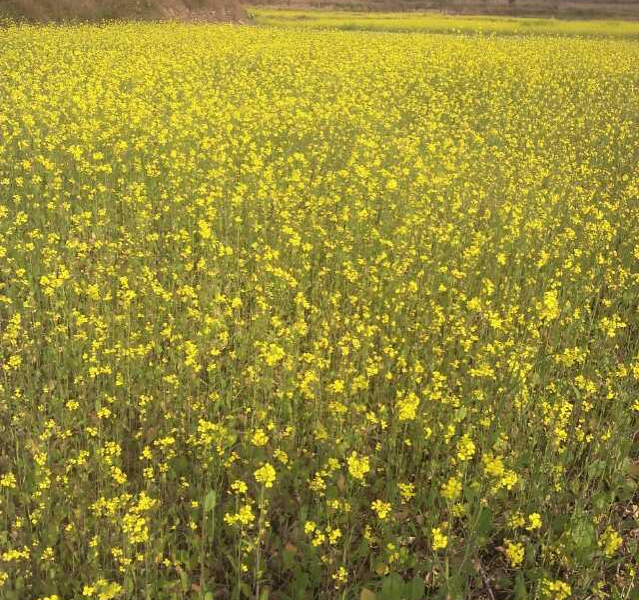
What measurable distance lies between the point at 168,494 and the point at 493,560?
1.86 meters

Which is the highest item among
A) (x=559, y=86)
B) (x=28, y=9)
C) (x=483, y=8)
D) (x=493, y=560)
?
(x=483, y=8)

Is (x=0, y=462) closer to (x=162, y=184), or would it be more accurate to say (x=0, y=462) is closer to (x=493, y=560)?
(x=493, y=560)

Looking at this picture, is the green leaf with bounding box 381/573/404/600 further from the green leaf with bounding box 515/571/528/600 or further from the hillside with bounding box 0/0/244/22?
the hillside with bounding box 0/0/244/22

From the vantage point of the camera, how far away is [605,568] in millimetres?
3201

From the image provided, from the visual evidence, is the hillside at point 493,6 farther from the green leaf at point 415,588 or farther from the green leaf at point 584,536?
the green leaf at point 415,588

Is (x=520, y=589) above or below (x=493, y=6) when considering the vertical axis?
below

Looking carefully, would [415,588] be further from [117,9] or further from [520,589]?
[117,9]

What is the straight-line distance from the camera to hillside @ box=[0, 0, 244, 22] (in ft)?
78.7

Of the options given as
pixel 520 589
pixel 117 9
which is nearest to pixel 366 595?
pixel 520 589

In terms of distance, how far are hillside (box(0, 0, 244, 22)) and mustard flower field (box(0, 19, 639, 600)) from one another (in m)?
18.6

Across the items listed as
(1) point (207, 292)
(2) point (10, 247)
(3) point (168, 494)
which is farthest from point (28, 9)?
(3) point (168, 494)

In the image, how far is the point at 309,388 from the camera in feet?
11.8

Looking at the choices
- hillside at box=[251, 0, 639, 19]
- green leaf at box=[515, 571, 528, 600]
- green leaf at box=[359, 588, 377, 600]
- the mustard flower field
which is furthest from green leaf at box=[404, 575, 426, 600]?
hillside at box=[251, 0, 639, 19]

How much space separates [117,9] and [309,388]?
29964 millimetres
